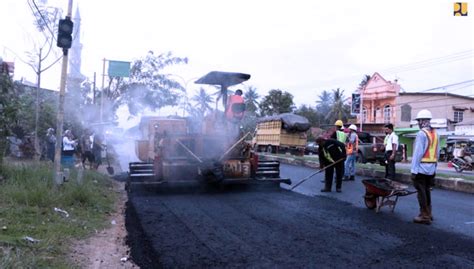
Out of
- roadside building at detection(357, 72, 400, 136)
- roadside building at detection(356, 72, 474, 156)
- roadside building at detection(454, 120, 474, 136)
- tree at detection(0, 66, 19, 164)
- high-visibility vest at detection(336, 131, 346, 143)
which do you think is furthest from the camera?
roadside building at detection(357, 72, 400, 136)

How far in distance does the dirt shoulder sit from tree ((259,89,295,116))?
48894 mm

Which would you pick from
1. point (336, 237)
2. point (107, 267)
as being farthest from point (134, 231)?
point (336, 237)

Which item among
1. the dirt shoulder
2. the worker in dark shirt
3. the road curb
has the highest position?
the worker in dark shirt

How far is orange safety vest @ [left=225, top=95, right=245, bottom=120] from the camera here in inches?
414

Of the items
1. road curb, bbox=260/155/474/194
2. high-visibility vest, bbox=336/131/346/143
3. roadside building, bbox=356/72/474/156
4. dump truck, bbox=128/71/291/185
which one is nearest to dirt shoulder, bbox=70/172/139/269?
dump truck, bbox=128/71/291/185

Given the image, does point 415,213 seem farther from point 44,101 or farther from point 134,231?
point 44,101

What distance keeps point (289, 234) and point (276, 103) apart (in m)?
50.1

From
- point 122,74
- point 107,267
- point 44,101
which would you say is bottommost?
point 107,267

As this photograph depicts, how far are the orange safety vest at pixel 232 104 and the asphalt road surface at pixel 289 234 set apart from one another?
77.8 inches

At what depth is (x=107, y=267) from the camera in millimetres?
4859

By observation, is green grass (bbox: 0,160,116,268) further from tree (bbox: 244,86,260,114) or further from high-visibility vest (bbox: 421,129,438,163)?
tree (bbox: 244,86,260,114)

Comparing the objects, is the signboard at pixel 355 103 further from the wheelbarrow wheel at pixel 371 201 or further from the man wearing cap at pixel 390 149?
the wheelbarrow wheel at pixel 371 201

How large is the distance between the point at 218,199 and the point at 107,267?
15.6 ft

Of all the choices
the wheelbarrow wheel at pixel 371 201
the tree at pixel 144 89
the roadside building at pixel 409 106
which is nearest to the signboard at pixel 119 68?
the tree at pixel 144 89
